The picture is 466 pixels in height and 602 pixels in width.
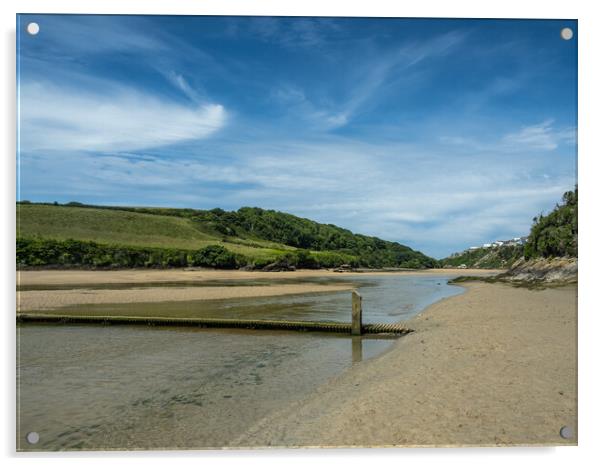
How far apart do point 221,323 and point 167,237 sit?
819 centimetres

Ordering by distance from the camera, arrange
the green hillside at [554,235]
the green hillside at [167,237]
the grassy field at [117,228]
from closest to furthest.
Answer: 1. the grassy field at [117,228]
2. the green hillside at [554,235]
3. the green hillside at [167,237]

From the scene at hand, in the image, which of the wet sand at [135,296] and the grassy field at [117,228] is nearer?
the grassy field at [117,228]

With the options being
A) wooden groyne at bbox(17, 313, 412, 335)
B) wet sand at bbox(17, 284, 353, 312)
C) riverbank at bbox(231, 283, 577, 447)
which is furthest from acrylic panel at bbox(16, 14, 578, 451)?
wet sand at bbox(17, 284, 353, 312)

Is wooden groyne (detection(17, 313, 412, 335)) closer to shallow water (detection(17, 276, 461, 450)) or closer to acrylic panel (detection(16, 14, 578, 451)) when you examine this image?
shallow water (detection(17, 276, 461, 450))

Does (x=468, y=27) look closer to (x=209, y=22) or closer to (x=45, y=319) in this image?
(x=209, y=22)

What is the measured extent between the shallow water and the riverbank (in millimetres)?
578

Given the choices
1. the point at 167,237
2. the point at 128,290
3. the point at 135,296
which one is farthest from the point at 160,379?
the point at 128,290

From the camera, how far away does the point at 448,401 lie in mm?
4902

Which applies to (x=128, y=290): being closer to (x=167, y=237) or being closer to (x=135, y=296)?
(x=135, y=296)

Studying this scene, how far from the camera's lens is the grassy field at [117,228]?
5115mm

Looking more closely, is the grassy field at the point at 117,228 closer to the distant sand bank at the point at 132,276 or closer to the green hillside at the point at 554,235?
the distant sand bank at the point at 132,276

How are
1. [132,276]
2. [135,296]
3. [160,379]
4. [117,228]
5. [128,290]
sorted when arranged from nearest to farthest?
[160,379] < [117,228] < [135,296] < [128,290] < [132,276]

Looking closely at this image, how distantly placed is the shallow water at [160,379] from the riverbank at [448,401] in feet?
1.90

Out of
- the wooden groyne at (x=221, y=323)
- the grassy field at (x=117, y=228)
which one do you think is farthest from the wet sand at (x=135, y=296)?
the grassy field at (x=117, y=228)
